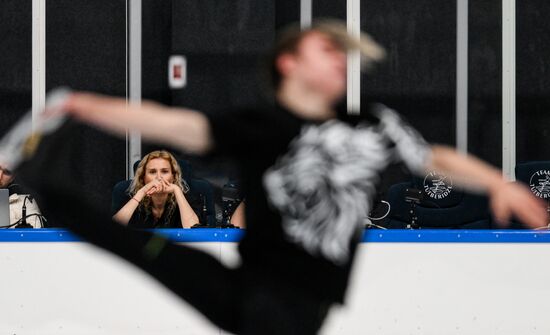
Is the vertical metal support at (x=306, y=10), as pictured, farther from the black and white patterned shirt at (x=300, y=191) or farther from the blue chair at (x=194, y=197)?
the black and white patterned shirt at (x=300, y=191)

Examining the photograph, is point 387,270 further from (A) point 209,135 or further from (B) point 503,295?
(A) point 209,135

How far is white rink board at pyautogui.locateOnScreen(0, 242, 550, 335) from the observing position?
11.0 feet

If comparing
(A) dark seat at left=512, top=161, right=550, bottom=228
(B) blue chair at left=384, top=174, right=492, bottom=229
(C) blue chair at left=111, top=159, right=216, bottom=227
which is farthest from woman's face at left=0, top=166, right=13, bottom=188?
(A) dark seat at left=512, top=161, right=550, bottom=228

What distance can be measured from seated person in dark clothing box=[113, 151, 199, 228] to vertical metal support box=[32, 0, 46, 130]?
253 centimetres

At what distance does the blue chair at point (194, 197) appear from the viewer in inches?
172

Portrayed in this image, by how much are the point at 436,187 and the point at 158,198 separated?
1523 mm

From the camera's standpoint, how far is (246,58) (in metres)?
6.77

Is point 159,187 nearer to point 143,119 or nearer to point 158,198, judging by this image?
point 158,198

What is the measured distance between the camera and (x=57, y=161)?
69.8 inches

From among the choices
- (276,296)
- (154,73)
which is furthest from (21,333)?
(154,73)

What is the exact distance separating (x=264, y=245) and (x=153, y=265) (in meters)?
0.21

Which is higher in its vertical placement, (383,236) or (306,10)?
(306,10)

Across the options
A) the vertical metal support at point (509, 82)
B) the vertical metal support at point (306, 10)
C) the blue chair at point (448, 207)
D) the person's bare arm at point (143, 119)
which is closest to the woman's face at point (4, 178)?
the blue chair at point (448, 207)

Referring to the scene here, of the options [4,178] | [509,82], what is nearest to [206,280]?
[4,178]
